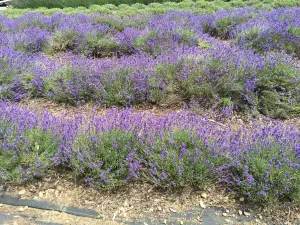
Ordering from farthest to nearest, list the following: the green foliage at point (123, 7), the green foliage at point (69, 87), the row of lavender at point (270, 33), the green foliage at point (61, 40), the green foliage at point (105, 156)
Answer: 1. the green foliage at point (123, 7)
2. the green foliage at point (61, 40)
3. the row of lavender at point (270, 33)
4. the green foliage at point (69, 87)
5. the green foliage at point (105, 156)

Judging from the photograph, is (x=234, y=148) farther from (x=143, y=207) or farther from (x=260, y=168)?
(x=143, y=207)

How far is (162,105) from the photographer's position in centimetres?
368

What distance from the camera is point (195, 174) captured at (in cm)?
245

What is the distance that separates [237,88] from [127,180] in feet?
6.07

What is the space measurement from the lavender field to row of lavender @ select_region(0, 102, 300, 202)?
0.4 inches

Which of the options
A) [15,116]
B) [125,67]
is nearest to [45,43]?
[125,67]

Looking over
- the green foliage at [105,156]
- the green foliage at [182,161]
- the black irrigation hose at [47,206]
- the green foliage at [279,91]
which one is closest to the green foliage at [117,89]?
the green foliage at [105,156]

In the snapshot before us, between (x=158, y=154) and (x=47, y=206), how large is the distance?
107 cm

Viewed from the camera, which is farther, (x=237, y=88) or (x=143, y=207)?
(x=237, y=88)

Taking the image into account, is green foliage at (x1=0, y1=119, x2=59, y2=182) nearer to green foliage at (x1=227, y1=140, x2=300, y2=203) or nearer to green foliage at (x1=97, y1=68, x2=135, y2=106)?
green foliage at (x1=97, y1=68, x2=135, y2=106)

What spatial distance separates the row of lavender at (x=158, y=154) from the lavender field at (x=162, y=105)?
0.01 metres

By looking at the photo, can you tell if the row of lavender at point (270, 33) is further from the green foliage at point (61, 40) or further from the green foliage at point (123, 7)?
the green foliage at point (61, 40)

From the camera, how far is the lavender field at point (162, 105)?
2.46 m

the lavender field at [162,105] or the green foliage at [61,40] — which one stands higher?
the green foliage at [61,40]
